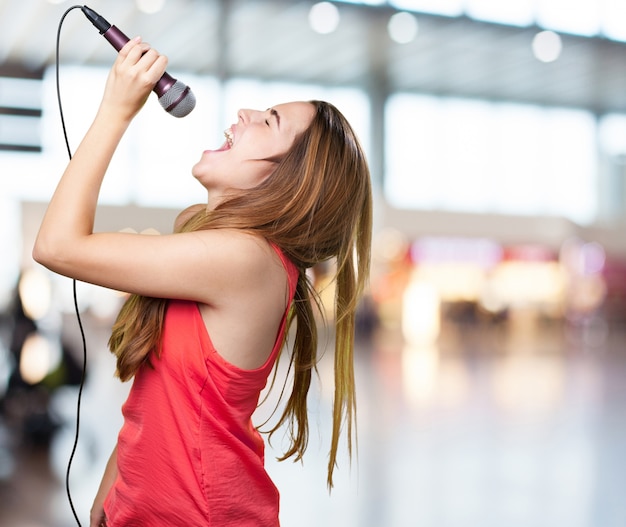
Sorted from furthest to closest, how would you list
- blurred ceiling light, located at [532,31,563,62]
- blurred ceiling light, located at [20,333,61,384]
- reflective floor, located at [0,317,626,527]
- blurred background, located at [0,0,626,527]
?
blurred ceiling light, located at [532,31,563,62] → blurred ceiling light, located at [20,333,61,384] → blurred background, located at [0,0,626,527] → reflective floor, located at [0,317,626,527]

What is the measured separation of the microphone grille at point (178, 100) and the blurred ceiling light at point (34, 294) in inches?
184

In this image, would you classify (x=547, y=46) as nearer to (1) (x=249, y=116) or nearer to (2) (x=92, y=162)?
(1) (x=249, y=116)

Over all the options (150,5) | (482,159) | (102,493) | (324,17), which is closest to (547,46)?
(324,17)

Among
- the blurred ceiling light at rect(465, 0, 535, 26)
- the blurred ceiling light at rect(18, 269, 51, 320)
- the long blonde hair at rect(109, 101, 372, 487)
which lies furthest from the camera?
the blurred ceiling light at rect(465, 0, 535, 26)

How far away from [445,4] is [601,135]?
11.0 metres

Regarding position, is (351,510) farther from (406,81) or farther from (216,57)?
(406,81)

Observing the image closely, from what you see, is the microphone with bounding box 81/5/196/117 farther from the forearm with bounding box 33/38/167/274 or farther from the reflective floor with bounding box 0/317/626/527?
the reflective floor with bounding box 0/317/626/527

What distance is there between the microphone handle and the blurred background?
695mm

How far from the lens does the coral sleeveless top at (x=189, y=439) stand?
110 cm

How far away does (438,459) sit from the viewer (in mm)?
4906

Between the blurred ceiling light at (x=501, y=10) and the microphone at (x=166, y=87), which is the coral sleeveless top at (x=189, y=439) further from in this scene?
the blurred ceiling light at (x=501, y=10)

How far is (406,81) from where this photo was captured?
18.0 m

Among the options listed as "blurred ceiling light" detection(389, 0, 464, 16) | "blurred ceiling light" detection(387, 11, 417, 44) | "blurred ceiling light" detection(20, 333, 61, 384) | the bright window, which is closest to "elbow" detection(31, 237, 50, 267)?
"blurred ceiling light" detection(20, 333, 61, 384)

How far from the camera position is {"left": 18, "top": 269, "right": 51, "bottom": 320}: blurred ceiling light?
5.53 m
